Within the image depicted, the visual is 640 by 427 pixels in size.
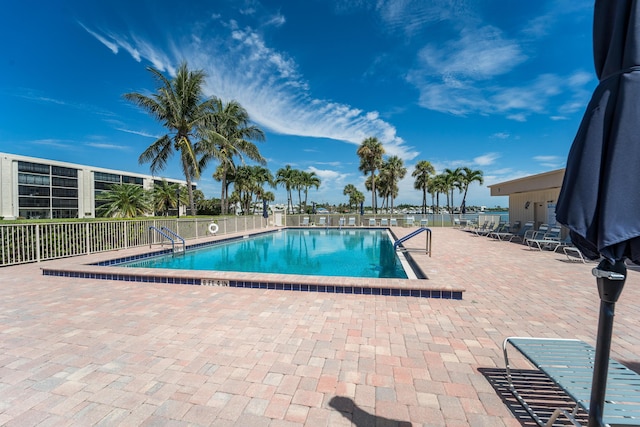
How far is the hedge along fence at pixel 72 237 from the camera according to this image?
24.0 ft

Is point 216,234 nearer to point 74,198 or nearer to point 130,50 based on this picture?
point 130,50

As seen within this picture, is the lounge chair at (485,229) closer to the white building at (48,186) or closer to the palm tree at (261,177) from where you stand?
the palm tree at (261,177)

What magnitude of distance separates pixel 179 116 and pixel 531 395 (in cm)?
1684

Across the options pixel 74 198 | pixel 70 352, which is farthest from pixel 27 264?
pixel 74 198

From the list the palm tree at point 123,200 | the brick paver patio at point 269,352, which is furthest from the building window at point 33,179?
the brick paver patio at point 269,352

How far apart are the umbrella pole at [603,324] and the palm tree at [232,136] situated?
1778cm

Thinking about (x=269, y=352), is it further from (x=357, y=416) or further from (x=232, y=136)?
(x=232, y=136)

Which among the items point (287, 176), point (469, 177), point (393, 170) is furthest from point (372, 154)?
point (469, 177)

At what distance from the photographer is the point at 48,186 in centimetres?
4241

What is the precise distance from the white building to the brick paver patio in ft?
113

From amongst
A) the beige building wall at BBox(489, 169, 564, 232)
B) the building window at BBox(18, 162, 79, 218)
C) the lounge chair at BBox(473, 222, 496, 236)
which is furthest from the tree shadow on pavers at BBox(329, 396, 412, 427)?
the building window at BBox(18, 162, 79, 218)

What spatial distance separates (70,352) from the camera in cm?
279

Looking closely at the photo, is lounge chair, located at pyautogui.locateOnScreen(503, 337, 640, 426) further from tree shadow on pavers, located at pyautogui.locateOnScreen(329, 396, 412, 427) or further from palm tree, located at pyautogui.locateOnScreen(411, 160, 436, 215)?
palm tree, located at pyautogui.locateOnScreen(411, 160, 436, 215)

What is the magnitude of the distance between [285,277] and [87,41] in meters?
15.5
